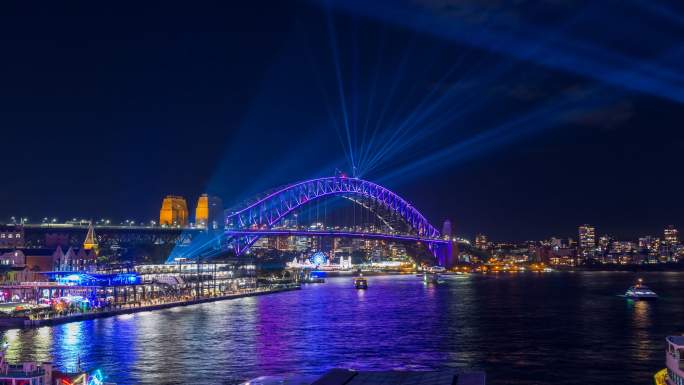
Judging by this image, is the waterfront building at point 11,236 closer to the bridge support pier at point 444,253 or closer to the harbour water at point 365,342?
the harbour water at point 365,342

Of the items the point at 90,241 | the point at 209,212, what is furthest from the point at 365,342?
the point at 209,212

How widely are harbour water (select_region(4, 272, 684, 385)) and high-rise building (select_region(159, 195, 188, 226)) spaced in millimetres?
76438

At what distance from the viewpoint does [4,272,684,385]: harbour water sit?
2936 cm

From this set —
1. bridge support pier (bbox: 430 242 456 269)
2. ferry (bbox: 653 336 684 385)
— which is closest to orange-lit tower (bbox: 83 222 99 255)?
bridge support pier (bbox: 430 242 456 269)

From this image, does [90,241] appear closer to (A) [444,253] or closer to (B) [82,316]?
(B) [82,316]

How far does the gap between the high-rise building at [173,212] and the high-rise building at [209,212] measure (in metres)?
18.9

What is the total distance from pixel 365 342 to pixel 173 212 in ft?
338

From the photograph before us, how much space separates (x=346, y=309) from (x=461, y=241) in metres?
103

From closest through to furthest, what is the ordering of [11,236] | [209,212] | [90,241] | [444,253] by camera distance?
[11,236] → [90,241] → [209,212] → [444,253]

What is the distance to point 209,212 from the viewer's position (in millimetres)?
111125

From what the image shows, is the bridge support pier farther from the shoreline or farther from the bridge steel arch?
the shoreline

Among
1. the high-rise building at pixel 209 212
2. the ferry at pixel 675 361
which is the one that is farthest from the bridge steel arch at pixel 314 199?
the ferry at pixel 675 361

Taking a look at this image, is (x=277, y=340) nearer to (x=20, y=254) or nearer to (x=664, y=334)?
(x=664, y=334)

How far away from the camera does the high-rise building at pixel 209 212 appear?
108875 millimetres
